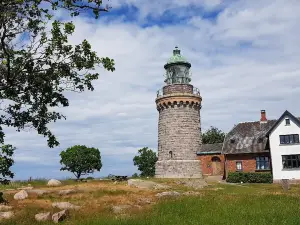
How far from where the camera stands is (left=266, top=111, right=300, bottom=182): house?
4044 centimetres

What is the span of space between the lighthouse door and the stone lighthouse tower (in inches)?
95.1

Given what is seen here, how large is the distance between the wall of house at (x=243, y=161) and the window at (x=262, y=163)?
39 centimetres

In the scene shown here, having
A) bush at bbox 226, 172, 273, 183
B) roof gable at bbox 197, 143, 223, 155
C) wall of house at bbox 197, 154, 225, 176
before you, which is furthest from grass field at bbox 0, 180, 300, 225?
wall of house at bbox 197, 154, 225, 176

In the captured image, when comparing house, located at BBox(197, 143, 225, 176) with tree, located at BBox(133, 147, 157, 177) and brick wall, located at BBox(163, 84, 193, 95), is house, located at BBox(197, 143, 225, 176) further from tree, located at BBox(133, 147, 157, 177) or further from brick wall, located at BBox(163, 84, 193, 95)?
tree, located at BBox(133, 147, 157, 177)

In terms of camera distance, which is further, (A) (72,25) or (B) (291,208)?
(B) (291,208)

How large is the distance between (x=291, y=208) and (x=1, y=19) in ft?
47.8

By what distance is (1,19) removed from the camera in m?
8.95

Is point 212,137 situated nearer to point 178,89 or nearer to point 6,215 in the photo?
point 178,89

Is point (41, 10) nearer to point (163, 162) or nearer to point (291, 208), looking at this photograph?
point (291, 208)

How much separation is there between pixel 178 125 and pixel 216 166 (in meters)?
8.42

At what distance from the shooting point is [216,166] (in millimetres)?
48625

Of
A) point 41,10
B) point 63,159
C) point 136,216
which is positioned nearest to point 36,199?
point 136,216

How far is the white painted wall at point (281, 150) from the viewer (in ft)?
133

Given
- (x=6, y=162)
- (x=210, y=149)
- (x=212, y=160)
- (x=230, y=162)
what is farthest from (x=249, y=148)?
(x=6, y=162)
